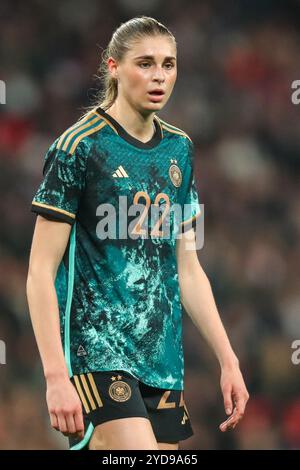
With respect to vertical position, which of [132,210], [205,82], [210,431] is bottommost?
[210,431]

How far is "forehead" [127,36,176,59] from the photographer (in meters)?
3.42

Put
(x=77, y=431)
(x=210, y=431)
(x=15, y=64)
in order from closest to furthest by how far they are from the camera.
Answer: (x=77, y=431) < (x=210, y=431) < (x=15, y=64)

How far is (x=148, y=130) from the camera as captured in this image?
11.8ft

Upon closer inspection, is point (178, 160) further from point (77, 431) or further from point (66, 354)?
point (77, 431)

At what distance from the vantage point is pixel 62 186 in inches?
131

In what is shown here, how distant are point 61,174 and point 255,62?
16.5 ft

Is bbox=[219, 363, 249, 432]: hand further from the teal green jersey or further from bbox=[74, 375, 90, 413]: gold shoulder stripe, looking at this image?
bbox=[74, 375, 90, 413]: gold shoulder stripe

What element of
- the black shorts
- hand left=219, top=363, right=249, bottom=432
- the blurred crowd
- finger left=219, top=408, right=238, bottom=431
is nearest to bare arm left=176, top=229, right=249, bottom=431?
hand left=219, top=363, right=249, bottom=432

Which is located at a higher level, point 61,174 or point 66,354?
point 61,174

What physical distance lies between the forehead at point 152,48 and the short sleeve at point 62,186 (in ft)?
1.19

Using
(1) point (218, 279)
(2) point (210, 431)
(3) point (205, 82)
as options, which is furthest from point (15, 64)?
(2) point (210, 431)

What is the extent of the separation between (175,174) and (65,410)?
0.96m

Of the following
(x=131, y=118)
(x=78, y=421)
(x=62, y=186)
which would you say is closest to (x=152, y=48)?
(x=131, y=118)

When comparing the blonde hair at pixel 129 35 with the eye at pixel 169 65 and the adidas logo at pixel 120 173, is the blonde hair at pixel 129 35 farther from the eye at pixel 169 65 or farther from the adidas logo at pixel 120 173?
the adidas logo at pixel 120 173
